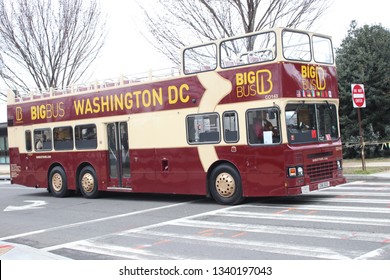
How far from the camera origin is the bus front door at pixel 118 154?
1442cm

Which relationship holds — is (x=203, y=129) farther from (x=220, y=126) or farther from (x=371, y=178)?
(x=371, y=178)

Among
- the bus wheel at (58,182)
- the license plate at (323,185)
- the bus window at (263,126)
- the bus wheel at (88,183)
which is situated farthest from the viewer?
the bus wheel at (58,182)

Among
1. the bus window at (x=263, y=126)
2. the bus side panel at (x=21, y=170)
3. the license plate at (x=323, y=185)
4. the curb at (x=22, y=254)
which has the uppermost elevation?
the bus window at (x=263, y=126)

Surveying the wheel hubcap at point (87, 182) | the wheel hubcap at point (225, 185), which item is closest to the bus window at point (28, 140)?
the wheel hubcap at point (87, 182)

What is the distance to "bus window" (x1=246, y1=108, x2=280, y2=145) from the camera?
36.5 ft

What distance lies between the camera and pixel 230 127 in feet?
39.1

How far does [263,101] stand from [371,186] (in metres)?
5.15

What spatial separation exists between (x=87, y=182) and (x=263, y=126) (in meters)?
6.75

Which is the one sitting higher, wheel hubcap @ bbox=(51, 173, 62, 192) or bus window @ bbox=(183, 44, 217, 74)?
bus window @ bbox=(183, 44, 217, 74)

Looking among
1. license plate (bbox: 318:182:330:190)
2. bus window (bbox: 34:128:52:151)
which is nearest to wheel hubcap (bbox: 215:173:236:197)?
license plate (bbox: 318:182:330:190)

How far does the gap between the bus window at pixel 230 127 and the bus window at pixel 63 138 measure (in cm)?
618

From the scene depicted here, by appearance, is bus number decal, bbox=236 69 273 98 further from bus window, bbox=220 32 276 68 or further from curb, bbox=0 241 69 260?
curb, bbox=0 241 69 260

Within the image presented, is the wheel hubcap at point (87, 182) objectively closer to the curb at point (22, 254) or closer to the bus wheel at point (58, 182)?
the bus wheel at point (58, 182)

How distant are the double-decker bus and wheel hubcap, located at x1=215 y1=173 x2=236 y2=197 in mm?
24
